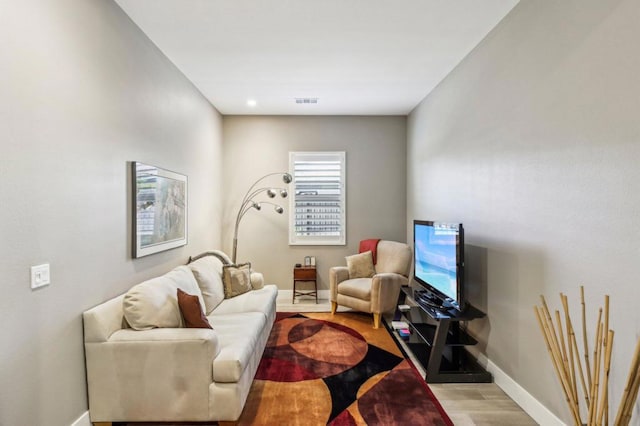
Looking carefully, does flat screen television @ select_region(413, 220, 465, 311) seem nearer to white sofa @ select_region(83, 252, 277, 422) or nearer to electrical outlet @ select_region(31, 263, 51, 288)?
white sofa @ select_region(83, 252, 277, 422)

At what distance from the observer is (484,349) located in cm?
289

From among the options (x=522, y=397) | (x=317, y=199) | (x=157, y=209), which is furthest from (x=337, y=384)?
(x=317, y=199)

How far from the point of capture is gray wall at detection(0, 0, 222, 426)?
5.13 ft

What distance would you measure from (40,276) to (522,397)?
3119 millimetres

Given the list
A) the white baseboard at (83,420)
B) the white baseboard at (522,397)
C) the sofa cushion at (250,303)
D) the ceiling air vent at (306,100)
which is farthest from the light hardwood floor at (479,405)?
the ceiling air vent at (306,100)

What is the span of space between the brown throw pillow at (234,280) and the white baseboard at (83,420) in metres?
1.61

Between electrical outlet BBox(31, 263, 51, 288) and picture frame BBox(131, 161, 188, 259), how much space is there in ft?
2.64

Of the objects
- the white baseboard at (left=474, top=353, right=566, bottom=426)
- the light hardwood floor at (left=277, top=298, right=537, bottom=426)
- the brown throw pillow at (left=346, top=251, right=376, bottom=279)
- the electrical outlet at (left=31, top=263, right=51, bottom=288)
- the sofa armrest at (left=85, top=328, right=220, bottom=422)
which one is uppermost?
the electrical outlet at (left=31, top=263, right=51, bottom=288)

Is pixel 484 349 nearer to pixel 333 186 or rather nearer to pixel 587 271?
pixel 587 271

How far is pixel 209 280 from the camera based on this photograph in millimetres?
3312

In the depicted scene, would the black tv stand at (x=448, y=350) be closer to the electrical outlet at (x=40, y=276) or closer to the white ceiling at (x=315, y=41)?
the white ceiling at (x=315, y=41)

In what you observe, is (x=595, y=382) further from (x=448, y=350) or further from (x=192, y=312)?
(x=192, y=312)

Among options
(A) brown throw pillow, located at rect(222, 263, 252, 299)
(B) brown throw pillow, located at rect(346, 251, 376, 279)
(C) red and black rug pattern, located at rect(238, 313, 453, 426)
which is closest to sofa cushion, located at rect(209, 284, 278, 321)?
(A) brown throw pillow, located at rect(222, 263, 252, 299)

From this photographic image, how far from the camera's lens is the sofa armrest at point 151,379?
2.05 meters
